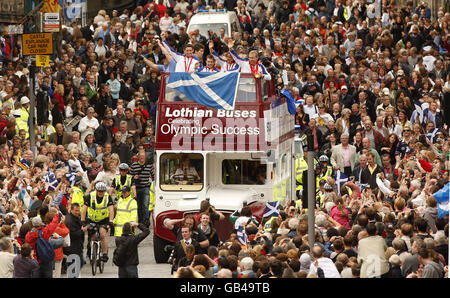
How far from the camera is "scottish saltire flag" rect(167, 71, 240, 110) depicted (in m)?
24.2

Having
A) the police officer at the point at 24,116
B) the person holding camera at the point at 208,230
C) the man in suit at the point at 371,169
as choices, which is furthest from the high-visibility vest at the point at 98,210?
the police officer at the point at 24,116

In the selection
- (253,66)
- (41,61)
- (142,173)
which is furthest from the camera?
(41,61)

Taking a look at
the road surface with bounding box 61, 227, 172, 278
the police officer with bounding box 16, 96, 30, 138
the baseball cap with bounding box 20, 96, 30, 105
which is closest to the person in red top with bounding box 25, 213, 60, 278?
the road surface with bounding box 61, 227, 172, 278

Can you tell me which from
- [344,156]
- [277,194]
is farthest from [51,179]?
[344,156]

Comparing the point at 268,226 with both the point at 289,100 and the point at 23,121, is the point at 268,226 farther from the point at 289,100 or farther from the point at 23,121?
the point at 23,121

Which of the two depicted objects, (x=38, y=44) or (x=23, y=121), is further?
(x=23, y=121)

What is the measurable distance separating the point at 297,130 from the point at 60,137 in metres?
5.70

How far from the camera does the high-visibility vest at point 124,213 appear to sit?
2314 centimetres

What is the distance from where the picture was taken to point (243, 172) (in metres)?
24.4

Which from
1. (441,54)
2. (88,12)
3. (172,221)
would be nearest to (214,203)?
(172,221)

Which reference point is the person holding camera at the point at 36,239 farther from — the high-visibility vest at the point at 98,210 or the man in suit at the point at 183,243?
the high-visibility vest at the point at 98,210

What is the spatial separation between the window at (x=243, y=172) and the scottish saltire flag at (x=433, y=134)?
678 cm

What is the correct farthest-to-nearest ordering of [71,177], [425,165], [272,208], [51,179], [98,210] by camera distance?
[71,177] → [51,179] → [425,165] → [98,210] → [272,208]

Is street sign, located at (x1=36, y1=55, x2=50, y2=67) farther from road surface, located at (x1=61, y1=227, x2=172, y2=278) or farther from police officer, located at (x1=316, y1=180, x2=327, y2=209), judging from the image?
police officer, located at (x1=316, y1=180, x2=327, y2=209)
